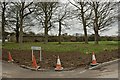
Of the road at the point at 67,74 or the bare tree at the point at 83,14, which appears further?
the bare tree at the point at 83,14

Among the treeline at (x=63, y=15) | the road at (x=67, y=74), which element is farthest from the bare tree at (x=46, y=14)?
the road at (x=67, y=74)

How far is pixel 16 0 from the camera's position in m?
28.5

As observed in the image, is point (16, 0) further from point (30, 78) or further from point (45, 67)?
point (30, 78)

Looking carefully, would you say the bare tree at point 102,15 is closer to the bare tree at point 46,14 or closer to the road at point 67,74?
the bare tree at point 46,14

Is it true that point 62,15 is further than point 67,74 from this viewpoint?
Yes

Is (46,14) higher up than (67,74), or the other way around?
(46,14)

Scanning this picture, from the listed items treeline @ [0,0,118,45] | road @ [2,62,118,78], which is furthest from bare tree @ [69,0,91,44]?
road @ [2,62,118,78]

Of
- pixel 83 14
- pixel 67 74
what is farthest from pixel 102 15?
pixel 67 74

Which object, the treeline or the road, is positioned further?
the treeline

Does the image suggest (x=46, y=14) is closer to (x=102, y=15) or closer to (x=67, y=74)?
(x=102, y=15)

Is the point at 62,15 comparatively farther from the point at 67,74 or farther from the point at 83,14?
the point at 67,74

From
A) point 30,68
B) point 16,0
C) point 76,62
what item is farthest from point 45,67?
point 16,0

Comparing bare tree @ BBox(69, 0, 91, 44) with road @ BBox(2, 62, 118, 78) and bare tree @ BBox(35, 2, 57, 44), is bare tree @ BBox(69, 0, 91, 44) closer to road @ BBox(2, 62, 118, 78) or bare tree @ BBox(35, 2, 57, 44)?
bare tree @ BBox(35, 2, 57, 44)

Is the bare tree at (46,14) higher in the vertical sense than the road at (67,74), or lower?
higher
